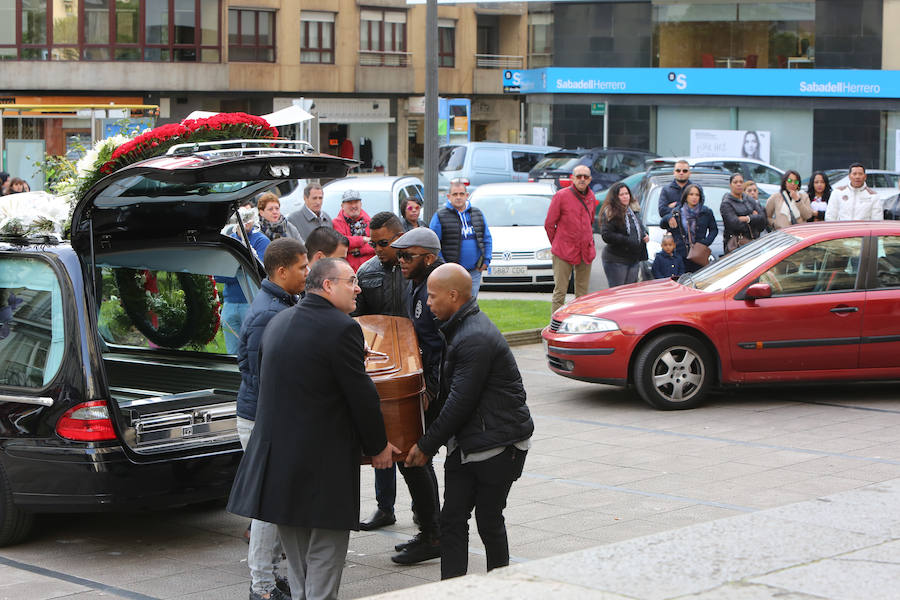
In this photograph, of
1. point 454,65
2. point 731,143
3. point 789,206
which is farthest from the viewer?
point 454,65

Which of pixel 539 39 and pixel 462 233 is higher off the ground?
pixel 539 39

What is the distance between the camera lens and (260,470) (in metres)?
5.34

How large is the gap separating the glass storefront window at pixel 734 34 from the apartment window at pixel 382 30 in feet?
47.3

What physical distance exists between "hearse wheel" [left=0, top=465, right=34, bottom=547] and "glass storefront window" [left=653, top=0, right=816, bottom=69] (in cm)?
3625

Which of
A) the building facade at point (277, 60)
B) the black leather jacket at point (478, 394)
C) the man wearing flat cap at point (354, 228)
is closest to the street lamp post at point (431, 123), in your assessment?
the man wearing flat cap at point (354, 228)

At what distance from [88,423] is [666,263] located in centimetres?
858

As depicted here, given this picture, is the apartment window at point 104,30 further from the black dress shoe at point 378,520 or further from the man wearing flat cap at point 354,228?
the black dress shoe at point 378,520

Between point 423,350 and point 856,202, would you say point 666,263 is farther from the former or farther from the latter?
point 423,350

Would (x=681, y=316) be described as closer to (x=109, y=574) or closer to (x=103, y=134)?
(x=109, y=574)

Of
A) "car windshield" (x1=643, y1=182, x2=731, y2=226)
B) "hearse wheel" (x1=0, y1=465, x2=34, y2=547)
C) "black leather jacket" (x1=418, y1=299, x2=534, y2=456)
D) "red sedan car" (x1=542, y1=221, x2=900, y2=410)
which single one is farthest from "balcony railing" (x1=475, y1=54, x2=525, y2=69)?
"black leather jacket" (x1=418, y1=299, x2=534, y2=456)

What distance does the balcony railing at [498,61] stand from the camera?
56.9 meters

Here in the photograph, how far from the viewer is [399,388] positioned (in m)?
5.82

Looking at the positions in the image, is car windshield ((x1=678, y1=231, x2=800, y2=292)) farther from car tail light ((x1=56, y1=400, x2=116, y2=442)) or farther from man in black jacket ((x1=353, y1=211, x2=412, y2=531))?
car tail light ((x1=56, y1=400, x2=116, y2=442))

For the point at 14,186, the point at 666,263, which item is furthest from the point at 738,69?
the point at 666,263
